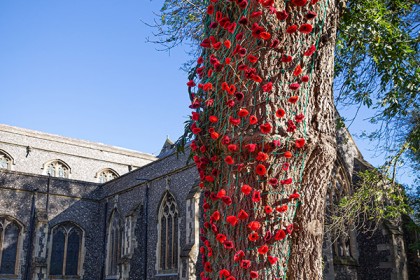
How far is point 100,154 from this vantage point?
24.4 m

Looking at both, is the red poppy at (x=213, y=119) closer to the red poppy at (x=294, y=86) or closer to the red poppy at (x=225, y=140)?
the red poppy at (x=225, y=140)

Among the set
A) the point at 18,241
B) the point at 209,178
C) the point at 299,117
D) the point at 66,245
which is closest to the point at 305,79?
the point at 299,117

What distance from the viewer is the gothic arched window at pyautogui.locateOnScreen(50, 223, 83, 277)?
1680cm

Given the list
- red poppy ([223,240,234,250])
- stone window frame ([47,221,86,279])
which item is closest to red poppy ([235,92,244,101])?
red poppy ([223,240,234,250])

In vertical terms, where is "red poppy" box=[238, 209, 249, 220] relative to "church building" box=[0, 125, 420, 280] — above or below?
below

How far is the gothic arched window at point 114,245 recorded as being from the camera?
16.5 meters

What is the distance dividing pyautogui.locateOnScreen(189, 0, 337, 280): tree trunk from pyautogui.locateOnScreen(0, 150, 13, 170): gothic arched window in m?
21.1

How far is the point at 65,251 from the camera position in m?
17.0

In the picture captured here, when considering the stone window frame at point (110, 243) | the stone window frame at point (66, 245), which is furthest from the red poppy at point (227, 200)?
the stone window frame at point (66, 245)

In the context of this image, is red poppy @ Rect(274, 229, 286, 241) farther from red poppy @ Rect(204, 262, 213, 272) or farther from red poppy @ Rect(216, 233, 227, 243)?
red poppy @ Rect(204, 262, 213, 272)

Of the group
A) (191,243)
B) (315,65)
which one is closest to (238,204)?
(315,65)

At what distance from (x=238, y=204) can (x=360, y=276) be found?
11.1 metres

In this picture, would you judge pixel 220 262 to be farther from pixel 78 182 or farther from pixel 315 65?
pixel 78 182

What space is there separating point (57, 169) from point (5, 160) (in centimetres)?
263
